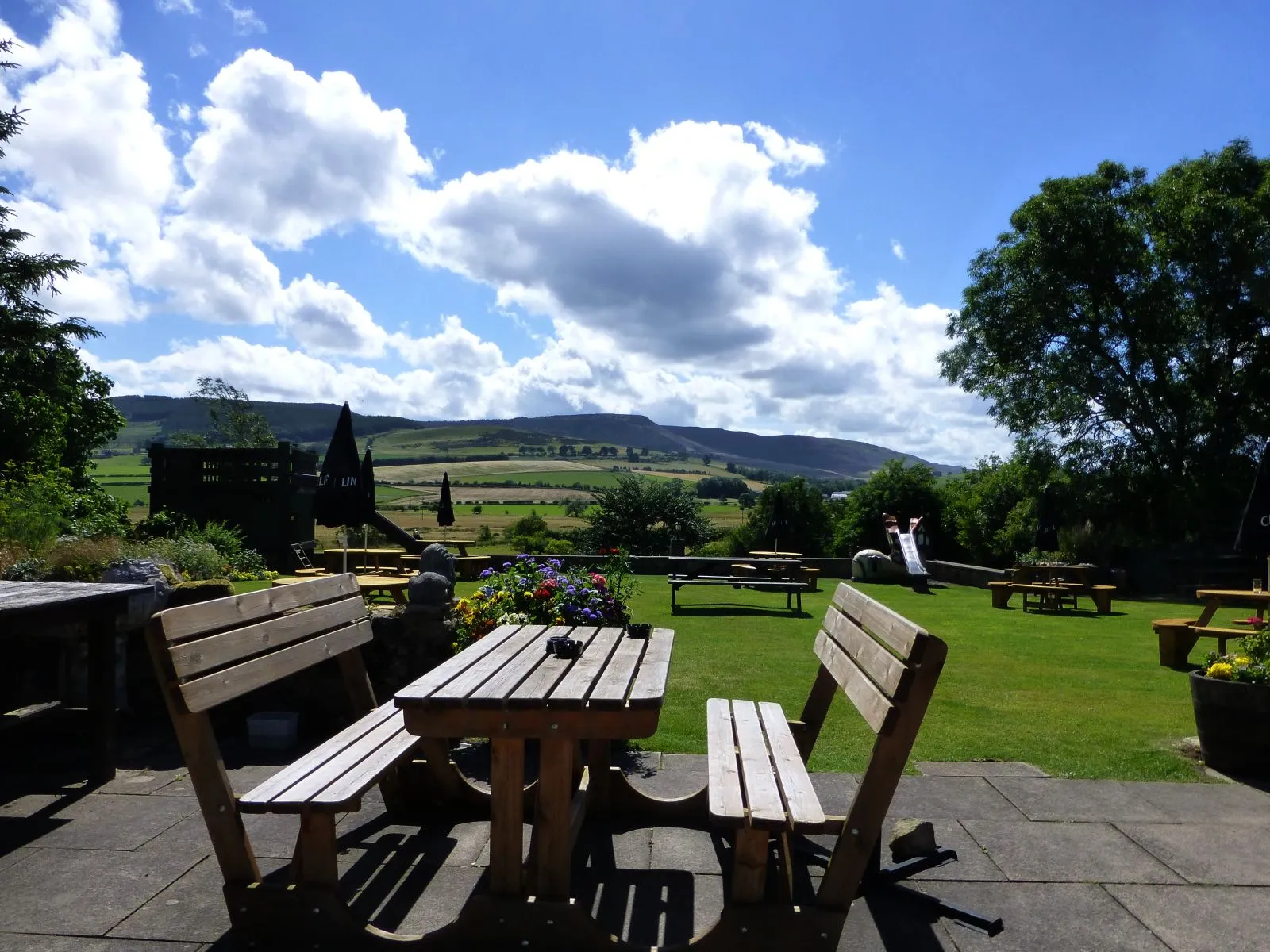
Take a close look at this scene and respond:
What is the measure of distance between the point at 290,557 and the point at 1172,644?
18.3m

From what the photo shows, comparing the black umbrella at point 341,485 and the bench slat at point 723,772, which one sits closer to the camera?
the bench slat at point 723,772

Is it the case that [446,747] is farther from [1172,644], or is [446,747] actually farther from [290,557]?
[290,557]

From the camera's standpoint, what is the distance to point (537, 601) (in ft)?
17.5

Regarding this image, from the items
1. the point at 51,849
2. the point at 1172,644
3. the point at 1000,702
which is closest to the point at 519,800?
the point at 51,849

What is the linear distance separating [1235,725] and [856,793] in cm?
328

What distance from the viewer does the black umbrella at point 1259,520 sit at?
6.91 meters

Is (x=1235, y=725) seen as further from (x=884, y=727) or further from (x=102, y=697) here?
(x=102, y=697)

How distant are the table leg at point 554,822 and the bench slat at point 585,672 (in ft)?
0.46

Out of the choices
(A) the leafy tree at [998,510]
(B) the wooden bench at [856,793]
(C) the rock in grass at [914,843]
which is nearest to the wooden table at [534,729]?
(B) the wooden bench at [856,793]

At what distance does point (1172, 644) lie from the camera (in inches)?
347

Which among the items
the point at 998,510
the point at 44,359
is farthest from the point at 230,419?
the point at 998,510

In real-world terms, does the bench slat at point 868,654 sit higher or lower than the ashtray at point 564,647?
higher

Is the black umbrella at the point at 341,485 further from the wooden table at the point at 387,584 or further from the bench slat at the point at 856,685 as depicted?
the bench slat at the point at 856,685

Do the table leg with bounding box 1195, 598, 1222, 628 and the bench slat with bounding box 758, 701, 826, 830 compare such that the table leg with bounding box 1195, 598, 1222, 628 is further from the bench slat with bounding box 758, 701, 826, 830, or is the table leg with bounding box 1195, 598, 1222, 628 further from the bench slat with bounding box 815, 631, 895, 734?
the bench slat with bounding box 758, 701, 826, 830
